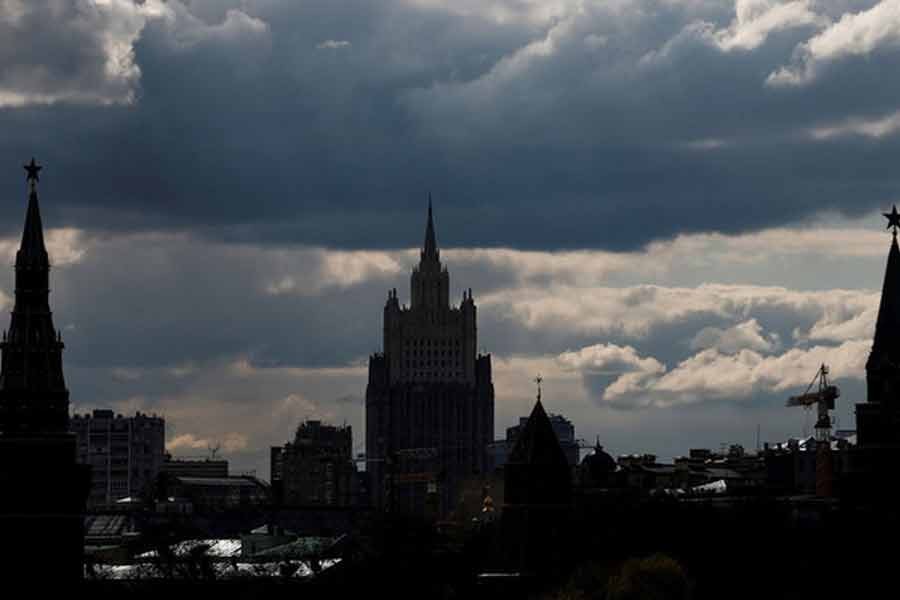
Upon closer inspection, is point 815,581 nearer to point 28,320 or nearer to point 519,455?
point 519,455

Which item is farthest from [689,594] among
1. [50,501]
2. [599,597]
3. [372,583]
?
[50,501]

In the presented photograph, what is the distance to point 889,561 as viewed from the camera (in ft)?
647

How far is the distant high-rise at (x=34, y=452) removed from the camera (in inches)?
6708

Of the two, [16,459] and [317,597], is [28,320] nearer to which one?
[16,459]

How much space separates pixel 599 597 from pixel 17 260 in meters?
35.2

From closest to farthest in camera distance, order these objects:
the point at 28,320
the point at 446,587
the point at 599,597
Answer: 1. the point at 28,320
2. the point at 599,597
3. the point at 446,587

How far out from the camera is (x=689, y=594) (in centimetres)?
18762

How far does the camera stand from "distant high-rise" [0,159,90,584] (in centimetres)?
17038

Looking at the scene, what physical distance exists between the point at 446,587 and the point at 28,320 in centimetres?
3682

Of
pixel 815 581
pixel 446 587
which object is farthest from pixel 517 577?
pixel 815 581

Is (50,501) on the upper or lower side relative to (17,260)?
lower

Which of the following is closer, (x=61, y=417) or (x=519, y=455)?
(x=61, y=417)

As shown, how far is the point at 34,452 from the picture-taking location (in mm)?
170875

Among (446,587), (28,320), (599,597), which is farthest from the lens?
(446,587)
